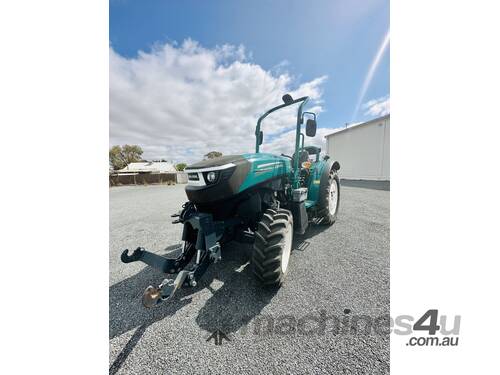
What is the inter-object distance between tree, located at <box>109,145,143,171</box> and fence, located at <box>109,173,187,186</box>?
975 inches

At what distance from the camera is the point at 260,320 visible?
61.0 inches

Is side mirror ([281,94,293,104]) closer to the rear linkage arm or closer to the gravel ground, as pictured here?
the rear linkage arm

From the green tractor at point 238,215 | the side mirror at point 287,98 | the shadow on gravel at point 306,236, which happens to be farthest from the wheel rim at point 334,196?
the side mirror at point 287,98

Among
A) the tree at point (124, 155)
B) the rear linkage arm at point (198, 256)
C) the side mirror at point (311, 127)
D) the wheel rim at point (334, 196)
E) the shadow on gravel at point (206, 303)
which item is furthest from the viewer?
the tree at point (124, 155)

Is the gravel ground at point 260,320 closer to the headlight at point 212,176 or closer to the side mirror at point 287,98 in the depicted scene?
the headlight at point 212,176

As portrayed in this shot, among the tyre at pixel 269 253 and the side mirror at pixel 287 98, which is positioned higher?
the side mirror at pixel 287 98

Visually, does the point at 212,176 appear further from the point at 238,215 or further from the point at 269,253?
the point at 269,253

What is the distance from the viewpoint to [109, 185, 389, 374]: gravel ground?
123 cm

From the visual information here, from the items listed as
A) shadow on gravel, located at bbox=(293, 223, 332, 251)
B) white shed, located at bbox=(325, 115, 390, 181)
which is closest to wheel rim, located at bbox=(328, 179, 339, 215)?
shadow on gravel, located at bbox=(293, 223, 332, 251)

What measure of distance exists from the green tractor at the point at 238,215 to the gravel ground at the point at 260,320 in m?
0.29

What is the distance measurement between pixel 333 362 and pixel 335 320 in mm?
358

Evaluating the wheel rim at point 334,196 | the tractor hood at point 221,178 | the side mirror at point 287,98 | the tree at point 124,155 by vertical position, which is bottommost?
the wheel rim at point 334,196

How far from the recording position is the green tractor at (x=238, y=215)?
1.76 metres
